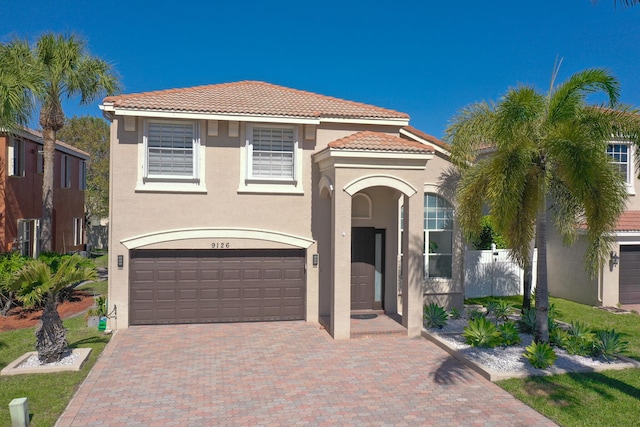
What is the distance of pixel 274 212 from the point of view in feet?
49.4

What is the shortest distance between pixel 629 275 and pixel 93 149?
4231 centimetres

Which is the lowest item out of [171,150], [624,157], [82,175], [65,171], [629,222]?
[629,222]

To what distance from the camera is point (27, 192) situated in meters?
22.3

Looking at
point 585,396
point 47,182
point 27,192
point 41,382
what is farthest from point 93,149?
point 585,396

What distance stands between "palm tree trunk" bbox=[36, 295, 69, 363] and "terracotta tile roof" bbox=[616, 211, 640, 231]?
1810cm

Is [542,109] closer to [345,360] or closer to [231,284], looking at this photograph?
[345,360]

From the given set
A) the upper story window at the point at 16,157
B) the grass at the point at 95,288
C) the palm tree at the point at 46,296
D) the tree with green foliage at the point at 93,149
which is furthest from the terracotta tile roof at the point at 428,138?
the tree with green foliage at the point at 93,149

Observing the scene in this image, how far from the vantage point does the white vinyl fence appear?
19.7 m

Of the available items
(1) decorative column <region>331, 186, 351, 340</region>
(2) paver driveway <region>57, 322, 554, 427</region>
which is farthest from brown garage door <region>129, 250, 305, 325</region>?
(1) decorative column <region>331, 186, 351, 340</region>

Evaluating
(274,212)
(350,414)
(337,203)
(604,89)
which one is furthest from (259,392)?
(604,89)

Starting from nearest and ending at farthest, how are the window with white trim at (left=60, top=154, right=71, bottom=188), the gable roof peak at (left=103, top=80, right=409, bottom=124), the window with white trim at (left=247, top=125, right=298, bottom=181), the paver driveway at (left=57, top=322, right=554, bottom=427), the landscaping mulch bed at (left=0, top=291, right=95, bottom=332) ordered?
1. the paver driveway at (left=57, top=322, right=554, bottom=427)
2. the gable roof peak at (left=103, top=80, right=409, bottom=124)
3. the landscaping mulch bed at (left=0, top=291, right=95, bottom=332)
4. the window with white trim at (left=247, top=125, right=298, bottom=181)
5. the window with white trim at (left=60, top=154, right=71, bottom=188)

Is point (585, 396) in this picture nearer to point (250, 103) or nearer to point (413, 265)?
point (413, 265)

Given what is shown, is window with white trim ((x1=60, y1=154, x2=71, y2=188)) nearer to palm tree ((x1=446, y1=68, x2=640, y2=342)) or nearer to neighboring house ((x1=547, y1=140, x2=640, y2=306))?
palm tree ((x1=446, y1=68, x2=640, y2=342))

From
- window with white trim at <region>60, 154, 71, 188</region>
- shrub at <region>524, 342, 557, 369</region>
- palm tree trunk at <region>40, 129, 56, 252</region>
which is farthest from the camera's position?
window with white trim at <region>60, 154, 71, 188</region>
